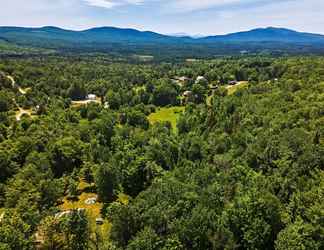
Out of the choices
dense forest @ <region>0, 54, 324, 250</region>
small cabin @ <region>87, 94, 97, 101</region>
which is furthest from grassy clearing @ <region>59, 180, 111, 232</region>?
small cabin @ <region>87, 94, 97, 101</region>

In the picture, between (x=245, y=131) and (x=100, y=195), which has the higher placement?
(x=245, y=131)


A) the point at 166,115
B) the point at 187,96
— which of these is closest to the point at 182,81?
the point at 187,96

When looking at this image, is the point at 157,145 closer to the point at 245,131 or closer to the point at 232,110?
the point at 245,131

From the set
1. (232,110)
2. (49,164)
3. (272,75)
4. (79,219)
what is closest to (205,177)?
(79,219)

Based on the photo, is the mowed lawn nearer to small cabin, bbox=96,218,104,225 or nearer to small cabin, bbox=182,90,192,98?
small cabin, bbox=182,90,192,98

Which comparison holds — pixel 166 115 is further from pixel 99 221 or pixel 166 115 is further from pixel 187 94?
pixel 99 221

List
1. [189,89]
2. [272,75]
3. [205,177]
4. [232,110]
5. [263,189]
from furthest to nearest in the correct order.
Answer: [189,89] → [272,75] → [232,110] → [205,177] → [263,189]
